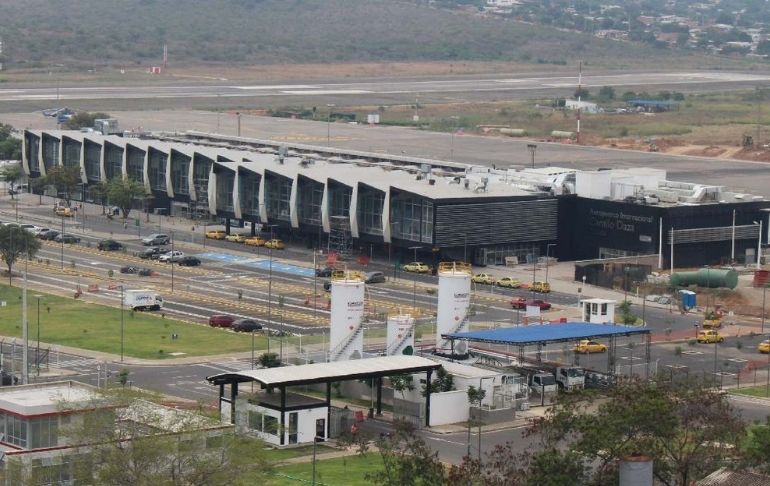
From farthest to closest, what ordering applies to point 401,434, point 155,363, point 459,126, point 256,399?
point 459,126 → point 155,363 → point 256,399 → point 401,434

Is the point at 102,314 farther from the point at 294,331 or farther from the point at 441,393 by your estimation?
the point at 441,393

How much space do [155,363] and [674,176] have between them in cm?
7778

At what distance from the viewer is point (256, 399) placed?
212ft

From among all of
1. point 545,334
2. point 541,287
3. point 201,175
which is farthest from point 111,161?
point 545,334

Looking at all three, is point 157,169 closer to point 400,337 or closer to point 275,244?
point 275,244

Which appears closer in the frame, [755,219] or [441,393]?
[441,393]

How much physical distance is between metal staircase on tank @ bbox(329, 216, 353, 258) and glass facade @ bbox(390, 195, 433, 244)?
3.37 meters

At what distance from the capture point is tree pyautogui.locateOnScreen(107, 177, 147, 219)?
126938 mm

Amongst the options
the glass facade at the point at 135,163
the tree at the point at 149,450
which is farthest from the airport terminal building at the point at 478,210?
the tree at the point at 149,450

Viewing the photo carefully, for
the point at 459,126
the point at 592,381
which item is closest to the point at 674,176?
the point at 459,126

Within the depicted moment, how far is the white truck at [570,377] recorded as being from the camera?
240 ft

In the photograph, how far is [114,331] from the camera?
84.6 meters

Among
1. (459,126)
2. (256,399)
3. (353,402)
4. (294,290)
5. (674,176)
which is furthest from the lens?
(459,126)

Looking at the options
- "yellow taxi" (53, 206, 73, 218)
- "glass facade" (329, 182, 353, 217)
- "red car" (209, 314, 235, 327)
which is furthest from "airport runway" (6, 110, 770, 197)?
"red car" (209, 314, 235, 327)
